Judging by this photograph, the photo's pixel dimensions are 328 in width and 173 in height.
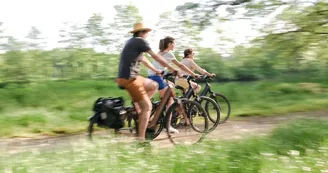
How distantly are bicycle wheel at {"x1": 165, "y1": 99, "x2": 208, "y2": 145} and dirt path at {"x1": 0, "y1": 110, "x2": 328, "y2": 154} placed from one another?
13 cm

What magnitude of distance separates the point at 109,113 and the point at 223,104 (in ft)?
11.0

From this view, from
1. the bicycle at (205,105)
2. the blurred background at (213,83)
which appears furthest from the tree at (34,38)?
the bicycle at (205,105)

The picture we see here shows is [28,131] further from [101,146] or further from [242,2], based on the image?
[242,2]

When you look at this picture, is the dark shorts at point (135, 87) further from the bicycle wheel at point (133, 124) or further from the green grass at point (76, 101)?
the green grass at point (76, 101)

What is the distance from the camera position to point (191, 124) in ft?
23.0

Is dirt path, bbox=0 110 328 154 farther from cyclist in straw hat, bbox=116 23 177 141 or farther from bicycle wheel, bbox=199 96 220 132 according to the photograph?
cyclist in straw hat, bbox=116 23 177 141

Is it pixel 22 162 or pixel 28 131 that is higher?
pixel 22 162

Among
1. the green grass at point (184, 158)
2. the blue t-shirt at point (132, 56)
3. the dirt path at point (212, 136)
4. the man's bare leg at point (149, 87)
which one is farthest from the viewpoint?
the dirt path at point (212, 136)

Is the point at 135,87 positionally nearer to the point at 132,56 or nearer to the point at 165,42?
the point at 132,56

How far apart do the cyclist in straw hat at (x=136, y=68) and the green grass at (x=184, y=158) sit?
67cm

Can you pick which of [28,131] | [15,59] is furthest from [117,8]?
[28,131]

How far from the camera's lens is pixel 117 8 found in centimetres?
1725

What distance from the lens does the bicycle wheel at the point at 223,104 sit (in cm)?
870

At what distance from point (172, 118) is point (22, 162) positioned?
2763 millimetres
